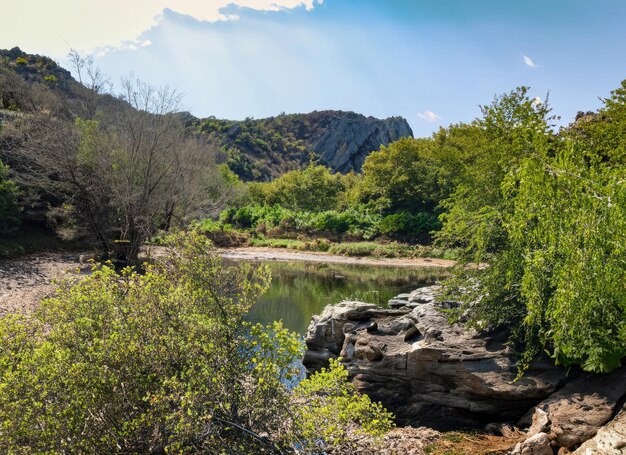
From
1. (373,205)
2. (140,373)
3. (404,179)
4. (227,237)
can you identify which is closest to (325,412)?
(140,373)

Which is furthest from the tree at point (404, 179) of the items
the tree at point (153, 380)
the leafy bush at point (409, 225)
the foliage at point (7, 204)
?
the tree at point (153, 380)

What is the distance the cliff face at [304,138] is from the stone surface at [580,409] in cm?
9317

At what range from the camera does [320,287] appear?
25.1 m

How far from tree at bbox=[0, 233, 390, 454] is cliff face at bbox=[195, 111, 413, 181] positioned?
308 ft

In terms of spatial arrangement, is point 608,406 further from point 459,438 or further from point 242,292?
point 242,292

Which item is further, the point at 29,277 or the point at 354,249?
the point at 354,249

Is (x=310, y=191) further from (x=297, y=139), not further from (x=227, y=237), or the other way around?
(x=297, y=139)

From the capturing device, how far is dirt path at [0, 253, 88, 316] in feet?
48.7

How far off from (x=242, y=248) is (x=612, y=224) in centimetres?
3534

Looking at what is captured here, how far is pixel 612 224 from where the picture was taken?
6320mm

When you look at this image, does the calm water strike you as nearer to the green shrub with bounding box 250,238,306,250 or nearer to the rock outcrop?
the rock outcrop

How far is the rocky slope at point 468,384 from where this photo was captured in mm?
7121

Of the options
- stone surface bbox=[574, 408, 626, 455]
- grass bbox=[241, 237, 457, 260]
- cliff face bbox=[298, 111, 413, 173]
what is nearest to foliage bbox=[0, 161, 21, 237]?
grass bbox=[241, 237, 457, 260]

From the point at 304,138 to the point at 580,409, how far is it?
12504cm
